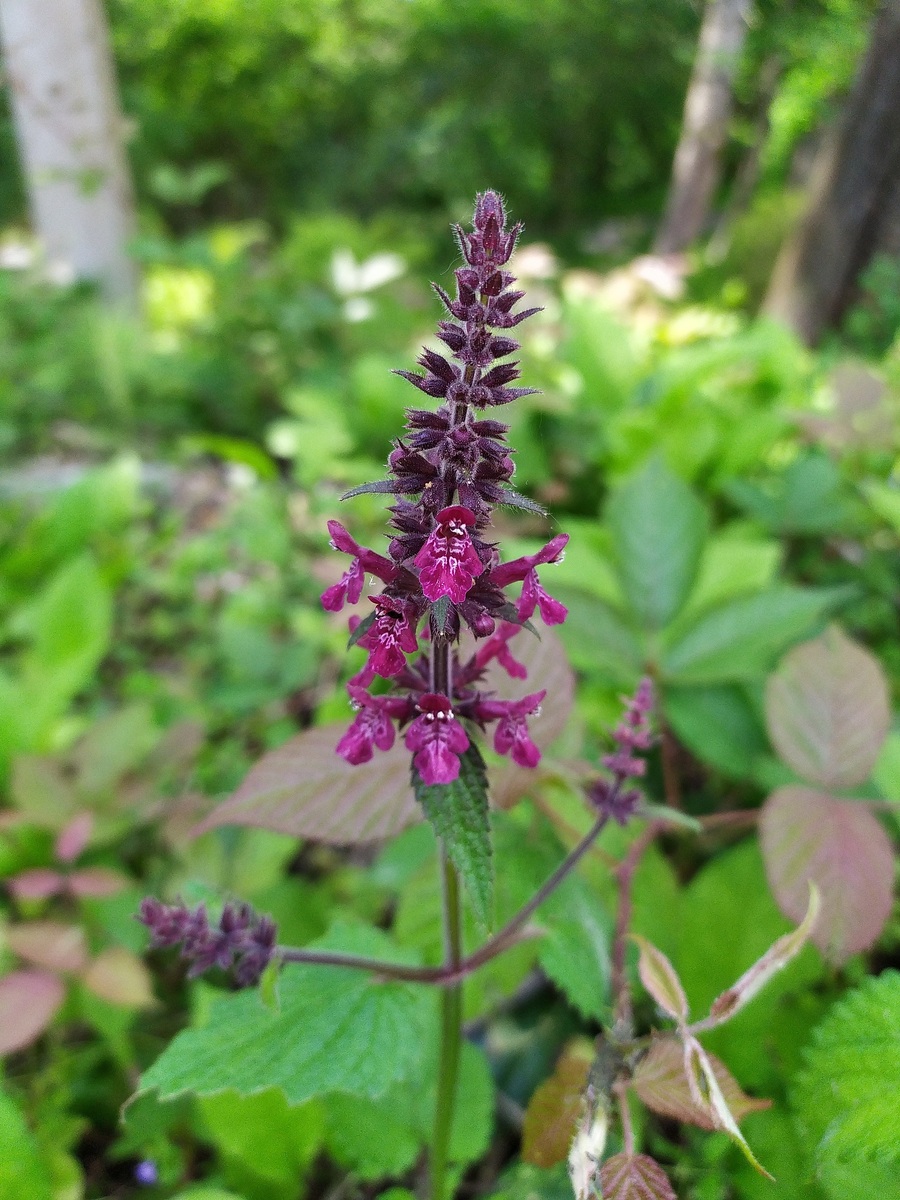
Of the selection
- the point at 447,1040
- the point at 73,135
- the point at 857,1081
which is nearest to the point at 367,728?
the point at 447,1040

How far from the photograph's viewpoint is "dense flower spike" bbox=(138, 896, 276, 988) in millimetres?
846

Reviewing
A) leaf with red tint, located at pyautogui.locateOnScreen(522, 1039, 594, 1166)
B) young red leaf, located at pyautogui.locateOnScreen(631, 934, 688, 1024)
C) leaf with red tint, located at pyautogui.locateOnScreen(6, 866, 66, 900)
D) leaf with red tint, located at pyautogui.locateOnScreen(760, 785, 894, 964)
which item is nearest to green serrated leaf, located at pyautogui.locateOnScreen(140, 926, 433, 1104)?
leaf with red tint, located at pyautogui.locateOnScreen(522, 1039, 594, 1166)

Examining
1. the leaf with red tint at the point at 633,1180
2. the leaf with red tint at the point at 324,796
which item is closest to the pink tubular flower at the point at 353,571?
the leaf with red tint at the point at 324,796

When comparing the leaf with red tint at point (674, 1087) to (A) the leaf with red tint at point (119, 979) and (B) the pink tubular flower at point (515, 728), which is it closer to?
(B) the pink tubular flower at point (515, 728)

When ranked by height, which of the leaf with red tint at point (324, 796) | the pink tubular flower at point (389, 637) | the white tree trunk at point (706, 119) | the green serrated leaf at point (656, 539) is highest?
the white tree trunk at point (706, 119)

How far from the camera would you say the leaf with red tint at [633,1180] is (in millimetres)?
748

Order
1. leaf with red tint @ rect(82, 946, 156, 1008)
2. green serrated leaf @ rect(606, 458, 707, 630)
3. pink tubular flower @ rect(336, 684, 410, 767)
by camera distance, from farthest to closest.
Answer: green serrated leaf @ rect(606, 458, 707, 630) → leaf with red tint @ rect(82, 946, 156, 1008) → pink tubular flower @ rect(336, 684, 410, 767)

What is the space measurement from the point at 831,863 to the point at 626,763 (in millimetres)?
373

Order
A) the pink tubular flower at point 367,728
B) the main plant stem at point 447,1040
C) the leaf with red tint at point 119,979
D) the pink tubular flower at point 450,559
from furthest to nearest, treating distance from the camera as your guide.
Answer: the leaf with red tint at point 119,979 < the main plant stem at point 447,1040 < the pink tubular flower at point 367,728 < the pink tubular flower at point 450,559

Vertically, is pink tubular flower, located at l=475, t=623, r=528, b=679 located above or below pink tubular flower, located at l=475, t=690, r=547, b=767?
above

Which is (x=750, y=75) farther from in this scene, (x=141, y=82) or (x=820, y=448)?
(x=141, y=82)

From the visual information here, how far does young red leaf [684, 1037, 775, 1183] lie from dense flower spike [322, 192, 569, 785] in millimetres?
311

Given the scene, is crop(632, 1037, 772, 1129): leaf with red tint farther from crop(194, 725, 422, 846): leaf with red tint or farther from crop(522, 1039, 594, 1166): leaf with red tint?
crop(194, 725, 422, 846): leaf with red tint

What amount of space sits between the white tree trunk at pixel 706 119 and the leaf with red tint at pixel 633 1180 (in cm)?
542
